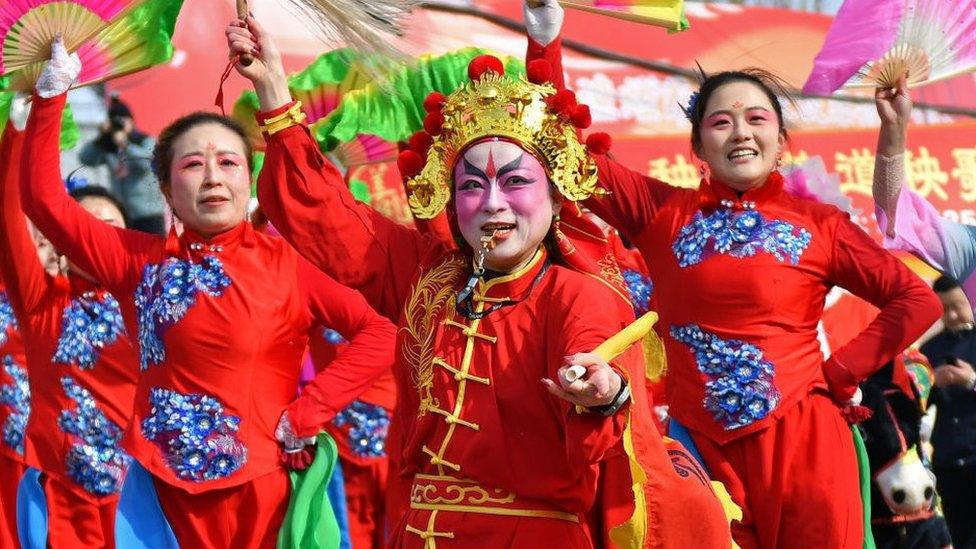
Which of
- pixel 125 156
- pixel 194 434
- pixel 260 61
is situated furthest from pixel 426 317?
pixel 125 156

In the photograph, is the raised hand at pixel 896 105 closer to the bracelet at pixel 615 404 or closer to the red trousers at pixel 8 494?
the bracelet at pixel 615 404

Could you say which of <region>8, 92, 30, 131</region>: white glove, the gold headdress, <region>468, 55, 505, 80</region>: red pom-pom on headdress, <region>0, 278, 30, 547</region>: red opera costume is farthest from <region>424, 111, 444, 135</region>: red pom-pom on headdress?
<region>0, 278, 30, 547</region>: red opera costume

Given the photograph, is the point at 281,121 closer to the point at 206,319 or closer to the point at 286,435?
the point at 206,319

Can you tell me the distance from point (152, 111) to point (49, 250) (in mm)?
2306

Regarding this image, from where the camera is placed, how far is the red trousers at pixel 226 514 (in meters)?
4.55

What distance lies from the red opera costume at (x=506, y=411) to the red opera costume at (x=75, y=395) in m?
2.24

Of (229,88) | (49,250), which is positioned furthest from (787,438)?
(229,88)

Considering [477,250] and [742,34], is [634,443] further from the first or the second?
[742,34]

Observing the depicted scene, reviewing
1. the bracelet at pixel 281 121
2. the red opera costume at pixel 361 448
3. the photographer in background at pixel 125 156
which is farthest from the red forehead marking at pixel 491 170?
the photographer in background at pixel 125 156

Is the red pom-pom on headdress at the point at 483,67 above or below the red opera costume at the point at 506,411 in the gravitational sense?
above

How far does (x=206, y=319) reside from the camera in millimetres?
4613

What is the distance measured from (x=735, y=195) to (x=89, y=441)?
7.73 ft

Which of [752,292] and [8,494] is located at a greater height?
[752,292]

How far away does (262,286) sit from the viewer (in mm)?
4742
